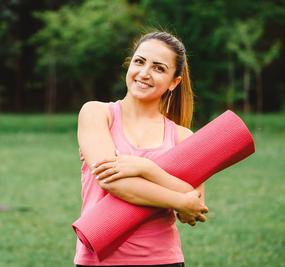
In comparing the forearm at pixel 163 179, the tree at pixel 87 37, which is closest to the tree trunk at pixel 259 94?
the tree at pixel 87 37

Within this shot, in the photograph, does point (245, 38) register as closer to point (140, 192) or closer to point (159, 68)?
point (159, 68)

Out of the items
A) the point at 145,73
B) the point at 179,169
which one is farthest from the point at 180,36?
the point at 179,169

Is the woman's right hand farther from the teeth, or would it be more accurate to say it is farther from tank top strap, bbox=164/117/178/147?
the teeth

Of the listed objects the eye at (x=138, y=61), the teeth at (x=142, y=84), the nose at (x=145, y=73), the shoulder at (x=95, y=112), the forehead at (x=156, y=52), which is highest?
the forehead at (x=156, y=52)

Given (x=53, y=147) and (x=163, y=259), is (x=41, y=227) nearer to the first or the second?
(x=163, y=259)

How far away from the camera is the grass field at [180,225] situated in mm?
6613

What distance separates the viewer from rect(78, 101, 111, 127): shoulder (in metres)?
2.93

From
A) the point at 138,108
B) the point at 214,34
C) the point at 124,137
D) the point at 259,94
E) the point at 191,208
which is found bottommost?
the point at 259,94

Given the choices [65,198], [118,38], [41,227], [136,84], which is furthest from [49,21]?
[136,84]

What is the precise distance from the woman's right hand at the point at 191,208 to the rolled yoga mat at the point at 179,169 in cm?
6

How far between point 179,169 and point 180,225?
5.39 m

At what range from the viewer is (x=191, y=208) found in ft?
9.25

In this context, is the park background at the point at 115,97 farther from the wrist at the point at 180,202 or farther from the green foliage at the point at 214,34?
the wrist at the point at 180,202

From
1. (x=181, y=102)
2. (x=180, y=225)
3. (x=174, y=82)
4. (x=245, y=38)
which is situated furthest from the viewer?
(x=245, y=38)
